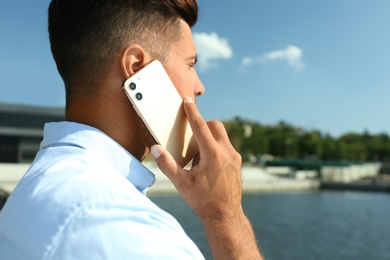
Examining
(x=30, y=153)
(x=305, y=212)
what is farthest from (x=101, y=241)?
(x=30, y=153)

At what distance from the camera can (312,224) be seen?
1199 inches

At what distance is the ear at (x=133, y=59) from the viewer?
971 millimetres

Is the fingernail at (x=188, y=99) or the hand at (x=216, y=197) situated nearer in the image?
the hand at (x=216, y=197)

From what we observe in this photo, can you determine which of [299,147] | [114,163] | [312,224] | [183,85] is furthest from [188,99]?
[299,147]

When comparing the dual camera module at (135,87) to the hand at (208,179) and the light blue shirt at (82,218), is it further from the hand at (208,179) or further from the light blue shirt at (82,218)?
the light blue shirt at (82,218)

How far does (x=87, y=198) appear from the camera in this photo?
2.18 ft

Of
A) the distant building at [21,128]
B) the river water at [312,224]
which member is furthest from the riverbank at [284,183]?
the distant building at [21,128]

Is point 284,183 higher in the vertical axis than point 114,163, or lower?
lower

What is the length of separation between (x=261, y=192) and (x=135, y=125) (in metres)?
49.4

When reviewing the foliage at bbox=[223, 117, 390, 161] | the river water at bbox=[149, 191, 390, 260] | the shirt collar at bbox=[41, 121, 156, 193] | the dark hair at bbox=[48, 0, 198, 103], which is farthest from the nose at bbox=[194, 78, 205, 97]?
the foliage at bbox=[223, 117, 390, 161]

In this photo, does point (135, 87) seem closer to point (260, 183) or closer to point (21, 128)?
point (21, 128)

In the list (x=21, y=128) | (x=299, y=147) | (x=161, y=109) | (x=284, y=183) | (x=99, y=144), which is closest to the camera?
(x=99, y=144)

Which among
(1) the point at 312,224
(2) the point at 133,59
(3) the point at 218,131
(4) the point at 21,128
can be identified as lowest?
(1) the point at 312,224

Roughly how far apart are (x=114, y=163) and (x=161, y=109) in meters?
0.27
